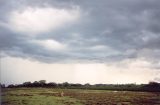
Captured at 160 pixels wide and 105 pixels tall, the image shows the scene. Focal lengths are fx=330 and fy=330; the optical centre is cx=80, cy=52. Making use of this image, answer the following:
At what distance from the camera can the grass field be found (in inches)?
448

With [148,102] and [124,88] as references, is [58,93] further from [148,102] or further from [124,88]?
[148,102]

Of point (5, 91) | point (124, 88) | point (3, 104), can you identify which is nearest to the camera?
point (3, 104)

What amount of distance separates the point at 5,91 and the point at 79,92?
281cm

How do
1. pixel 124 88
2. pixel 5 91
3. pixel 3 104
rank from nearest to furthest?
pixel 3 104, pixel 5 91, pixel 124 88

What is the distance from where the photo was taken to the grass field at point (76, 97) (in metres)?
11.4

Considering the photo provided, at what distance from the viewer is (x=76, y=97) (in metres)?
12.0

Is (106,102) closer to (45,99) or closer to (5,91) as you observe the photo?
(45,99)

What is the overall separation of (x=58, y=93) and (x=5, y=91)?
6.58ft

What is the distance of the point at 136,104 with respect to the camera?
11250 mm

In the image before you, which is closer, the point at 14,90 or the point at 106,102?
the point at 106,102

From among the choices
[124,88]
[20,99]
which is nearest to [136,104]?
[124,88]

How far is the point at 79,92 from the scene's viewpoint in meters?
12.8

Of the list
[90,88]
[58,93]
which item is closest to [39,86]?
[58,93]

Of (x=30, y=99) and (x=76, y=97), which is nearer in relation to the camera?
(x=30, y=99)
